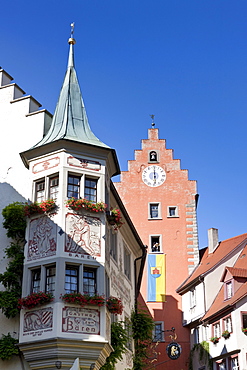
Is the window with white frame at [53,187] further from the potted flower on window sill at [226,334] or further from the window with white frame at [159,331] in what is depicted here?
the window with white frame at [159,331]

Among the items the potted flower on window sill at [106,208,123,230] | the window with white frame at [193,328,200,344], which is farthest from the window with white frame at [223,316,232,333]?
the potted flower on window sill at [106,208,123,230]

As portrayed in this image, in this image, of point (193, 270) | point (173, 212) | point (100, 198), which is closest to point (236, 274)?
point (193, 270)

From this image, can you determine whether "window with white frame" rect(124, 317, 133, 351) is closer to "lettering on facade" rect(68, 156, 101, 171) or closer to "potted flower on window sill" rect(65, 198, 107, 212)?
"potted flower on window sill" rect(65, 198, 107, 212)

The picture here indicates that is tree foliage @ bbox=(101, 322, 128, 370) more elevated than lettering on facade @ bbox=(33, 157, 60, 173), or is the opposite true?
lettering on facade @ bbox=(33, 157, 60, 173)

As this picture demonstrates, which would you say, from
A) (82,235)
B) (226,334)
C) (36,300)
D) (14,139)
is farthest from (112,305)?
(226,334)

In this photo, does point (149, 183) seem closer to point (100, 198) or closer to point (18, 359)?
point (100, 198)

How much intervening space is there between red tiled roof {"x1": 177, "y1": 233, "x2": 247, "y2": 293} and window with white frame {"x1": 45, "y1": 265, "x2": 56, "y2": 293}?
20.3 m

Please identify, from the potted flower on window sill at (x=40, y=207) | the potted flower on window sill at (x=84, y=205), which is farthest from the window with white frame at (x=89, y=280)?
the potted flower on window sill at (x=40, y=207)

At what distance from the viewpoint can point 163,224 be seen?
137 feet

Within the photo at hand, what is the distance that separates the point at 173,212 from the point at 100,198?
928 inches

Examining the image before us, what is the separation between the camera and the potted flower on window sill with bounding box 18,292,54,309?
16766mm

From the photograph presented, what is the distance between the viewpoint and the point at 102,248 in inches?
719

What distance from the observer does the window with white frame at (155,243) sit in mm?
41006

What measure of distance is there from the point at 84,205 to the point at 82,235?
3.08 ft
